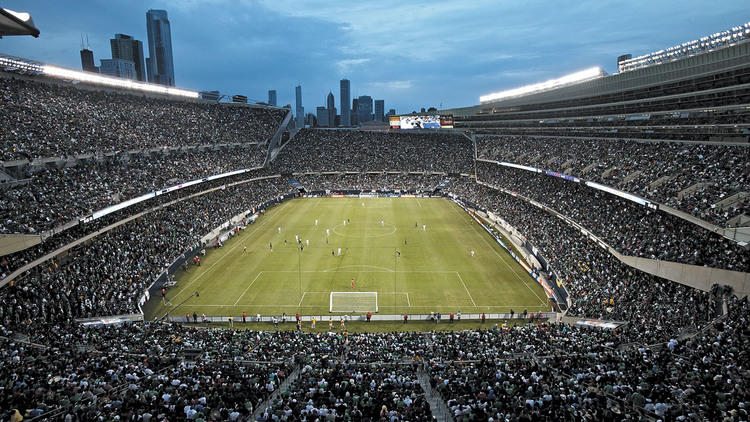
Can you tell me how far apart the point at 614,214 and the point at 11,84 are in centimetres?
5723

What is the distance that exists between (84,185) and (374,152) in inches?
2498

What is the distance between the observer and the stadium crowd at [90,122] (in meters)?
34.9

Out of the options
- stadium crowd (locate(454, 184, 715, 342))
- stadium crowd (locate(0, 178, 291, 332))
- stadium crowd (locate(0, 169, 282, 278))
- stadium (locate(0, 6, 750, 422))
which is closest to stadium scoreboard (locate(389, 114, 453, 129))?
stadium (locate(0, 6, 750, 422))

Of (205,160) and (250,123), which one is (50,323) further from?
(250,123)

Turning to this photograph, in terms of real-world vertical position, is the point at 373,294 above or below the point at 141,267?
below

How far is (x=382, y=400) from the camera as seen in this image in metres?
13.1

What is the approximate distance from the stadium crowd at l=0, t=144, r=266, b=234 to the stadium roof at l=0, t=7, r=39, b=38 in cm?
2394

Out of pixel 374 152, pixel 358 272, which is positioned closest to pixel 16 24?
pixel 358 272

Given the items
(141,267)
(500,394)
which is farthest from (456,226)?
(500,394)

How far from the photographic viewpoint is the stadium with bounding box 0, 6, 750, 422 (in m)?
13.6

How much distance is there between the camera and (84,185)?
3478 cm

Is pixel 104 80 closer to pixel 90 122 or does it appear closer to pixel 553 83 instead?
pixel 90 122

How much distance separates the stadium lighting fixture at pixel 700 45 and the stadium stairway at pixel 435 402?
32.5 metres

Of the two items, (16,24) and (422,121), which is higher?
(422,121)
